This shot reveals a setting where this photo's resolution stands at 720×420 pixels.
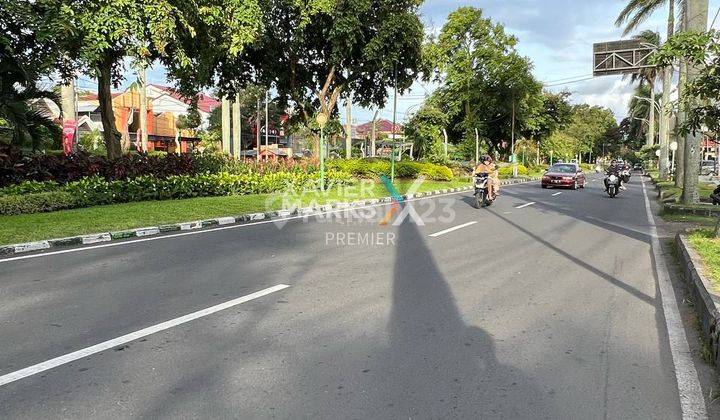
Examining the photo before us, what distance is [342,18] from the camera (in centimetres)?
2138

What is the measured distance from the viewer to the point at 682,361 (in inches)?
159

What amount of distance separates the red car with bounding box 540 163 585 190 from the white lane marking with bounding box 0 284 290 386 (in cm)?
2352

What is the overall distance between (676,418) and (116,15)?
42.1 ft

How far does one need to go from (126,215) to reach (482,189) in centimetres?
1024

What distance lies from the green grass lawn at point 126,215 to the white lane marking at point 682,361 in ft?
30.8

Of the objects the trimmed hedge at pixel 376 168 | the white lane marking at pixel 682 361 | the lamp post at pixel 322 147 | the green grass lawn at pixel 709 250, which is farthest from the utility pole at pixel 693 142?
the trimmed hedge at pixel 376 168

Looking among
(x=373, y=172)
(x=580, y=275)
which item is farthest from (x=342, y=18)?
(x=580, y=275)

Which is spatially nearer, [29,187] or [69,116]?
[29,187]

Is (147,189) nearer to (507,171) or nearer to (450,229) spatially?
(450,229)

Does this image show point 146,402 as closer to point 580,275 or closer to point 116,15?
point 580,275

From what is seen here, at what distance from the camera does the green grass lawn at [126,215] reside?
9430 mm

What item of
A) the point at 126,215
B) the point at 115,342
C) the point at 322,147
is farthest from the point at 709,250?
the point at 322,147

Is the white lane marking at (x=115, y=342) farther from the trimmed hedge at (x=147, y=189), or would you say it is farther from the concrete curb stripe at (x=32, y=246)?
the trimmed hedge at (x=147, y=189)

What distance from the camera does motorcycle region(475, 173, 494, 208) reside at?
15844mm
